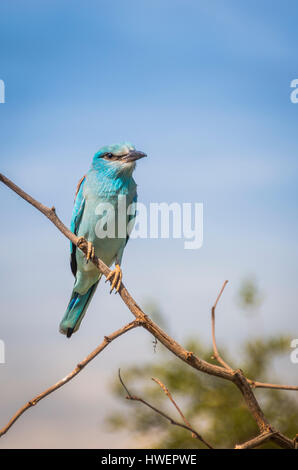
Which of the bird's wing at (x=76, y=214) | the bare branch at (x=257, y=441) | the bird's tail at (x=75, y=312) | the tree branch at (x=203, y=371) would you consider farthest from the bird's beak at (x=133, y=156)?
the bare branch at (x=257, y=441)

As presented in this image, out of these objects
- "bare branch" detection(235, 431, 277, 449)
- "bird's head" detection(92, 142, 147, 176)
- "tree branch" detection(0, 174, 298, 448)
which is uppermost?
"bird's head" detection(92, 142, 147, 176)

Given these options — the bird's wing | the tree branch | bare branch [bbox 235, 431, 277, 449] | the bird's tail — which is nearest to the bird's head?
the bird's wing

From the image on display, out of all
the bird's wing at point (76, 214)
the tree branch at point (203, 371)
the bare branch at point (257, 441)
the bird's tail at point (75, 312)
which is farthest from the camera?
the bird's wing at point (76, 214)

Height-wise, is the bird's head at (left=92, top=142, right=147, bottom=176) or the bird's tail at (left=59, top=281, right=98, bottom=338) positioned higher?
the bird's head at (left=92, top=142, right=147, bottom=176)

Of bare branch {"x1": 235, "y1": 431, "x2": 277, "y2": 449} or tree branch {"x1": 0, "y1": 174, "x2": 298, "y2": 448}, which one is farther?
tree branch {"x1": 0, "y1": 174, "x2": 298, "y2": 448}

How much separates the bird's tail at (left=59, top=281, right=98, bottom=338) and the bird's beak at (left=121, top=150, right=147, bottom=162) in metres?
1.39

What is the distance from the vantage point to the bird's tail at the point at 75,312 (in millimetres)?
5230

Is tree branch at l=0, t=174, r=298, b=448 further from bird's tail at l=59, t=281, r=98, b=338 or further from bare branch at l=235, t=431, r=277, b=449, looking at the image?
bird's tail at l=59, t=281, r=98, b=338

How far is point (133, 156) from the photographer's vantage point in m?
5.28

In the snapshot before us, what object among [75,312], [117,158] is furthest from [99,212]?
[75,312]

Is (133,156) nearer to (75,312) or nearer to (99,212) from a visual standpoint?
(99,212)

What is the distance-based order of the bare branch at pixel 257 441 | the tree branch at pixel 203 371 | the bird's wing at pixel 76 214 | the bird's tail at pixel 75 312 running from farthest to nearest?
the bird's wing at pixel 76 214
the bird's tail at pixel 75 312
the tree branch at pixel 203 371
the bare branch at pixel 257 441

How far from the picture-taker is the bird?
5.30m

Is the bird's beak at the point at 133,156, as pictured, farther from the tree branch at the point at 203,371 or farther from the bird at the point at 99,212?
the tree branch at the point at 203,371
